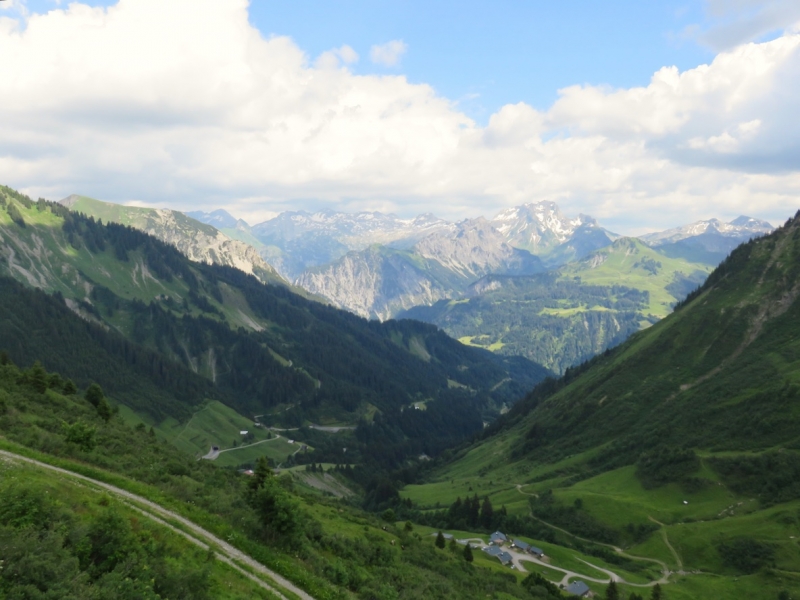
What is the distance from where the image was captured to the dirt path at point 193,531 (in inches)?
1405

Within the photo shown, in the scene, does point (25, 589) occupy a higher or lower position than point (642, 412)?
higher

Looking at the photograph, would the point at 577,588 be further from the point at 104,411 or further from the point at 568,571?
the point at 104,411

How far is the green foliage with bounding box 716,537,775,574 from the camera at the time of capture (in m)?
108

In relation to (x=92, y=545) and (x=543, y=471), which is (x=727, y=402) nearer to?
(x=543, y=471)

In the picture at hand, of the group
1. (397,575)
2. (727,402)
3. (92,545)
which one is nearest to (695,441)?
(727,402)

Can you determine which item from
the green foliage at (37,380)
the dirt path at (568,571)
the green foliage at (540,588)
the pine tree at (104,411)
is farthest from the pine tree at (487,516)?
the green foliage at (37,380)

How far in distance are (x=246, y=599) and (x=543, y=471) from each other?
601 feet

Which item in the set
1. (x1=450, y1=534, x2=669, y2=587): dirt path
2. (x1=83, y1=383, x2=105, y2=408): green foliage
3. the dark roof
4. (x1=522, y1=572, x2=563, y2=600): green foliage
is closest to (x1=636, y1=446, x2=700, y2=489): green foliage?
(x1=450, y1=534, x2=669, y2=587): dirt path

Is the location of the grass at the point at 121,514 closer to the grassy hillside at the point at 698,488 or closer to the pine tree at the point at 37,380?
the pine tree at the point at 37,380

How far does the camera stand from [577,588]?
96938mm

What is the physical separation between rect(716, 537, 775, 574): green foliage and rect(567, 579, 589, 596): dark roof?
39.3 meters

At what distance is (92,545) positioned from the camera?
82.2 ft

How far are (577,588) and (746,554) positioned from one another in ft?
147

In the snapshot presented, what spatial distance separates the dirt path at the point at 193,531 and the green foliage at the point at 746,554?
11671cm
